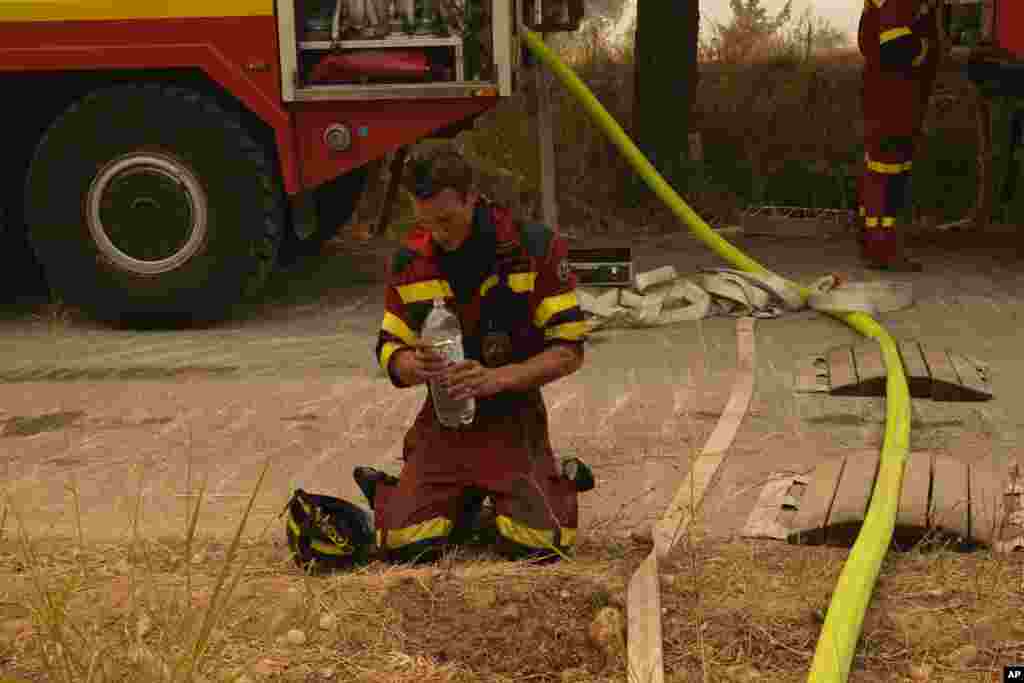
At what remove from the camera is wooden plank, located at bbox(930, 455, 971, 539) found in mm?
4598

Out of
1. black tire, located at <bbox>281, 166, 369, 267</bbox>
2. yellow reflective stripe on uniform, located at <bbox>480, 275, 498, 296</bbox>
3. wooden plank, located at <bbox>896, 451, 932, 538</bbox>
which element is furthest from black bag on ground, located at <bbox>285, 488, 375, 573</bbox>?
black tire, located at <bbox>281, 166, 369, 267</bbox>

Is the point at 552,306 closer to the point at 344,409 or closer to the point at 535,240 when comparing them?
the point at 535,240

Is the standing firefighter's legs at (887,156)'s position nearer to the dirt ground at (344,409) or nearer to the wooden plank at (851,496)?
the dirt ground at (344,409)

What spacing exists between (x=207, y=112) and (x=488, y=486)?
4.13 m

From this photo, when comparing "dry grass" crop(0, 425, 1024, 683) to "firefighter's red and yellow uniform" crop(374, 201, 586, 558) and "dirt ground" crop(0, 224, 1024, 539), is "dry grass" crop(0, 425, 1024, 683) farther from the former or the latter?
"dirt ground" crop(0, 224, 1024, 539)

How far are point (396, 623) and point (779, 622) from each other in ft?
2.95

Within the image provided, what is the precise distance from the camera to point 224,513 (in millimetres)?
5238

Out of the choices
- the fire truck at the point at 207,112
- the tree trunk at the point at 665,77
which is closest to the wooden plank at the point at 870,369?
the fire truck at the point at 207,112

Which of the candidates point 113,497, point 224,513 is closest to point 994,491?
point 224,513

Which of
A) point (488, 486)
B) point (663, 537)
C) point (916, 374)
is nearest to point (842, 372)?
point (916, 374)

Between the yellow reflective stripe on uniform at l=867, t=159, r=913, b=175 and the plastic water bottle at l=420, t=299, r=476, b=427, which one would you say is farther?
the yellow reflective stripe on uniform at l=867, t=159, r=913, b=175

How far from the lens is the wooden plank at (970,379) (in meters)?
6.53

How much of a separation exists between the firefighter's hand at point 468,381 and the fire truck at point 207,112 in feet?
12.6

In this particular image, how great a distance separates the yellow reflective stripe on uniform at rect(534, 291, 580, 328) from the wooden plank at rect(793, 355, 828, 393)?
2.36 meters
